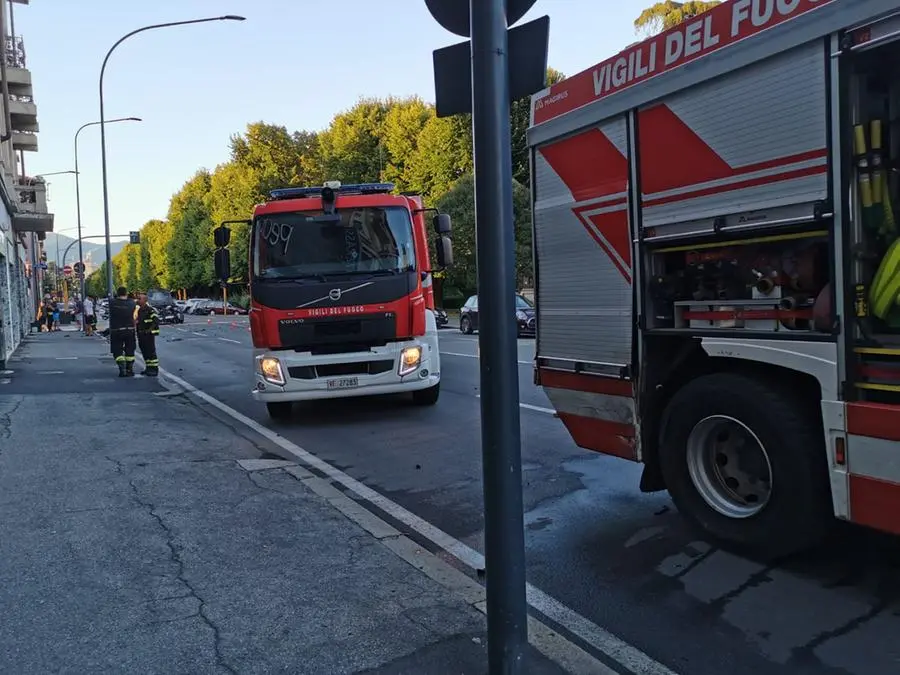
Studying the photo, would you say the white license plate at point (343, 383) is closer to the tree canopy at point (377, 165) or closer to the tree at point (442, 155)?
the tree canopy at point (377, 165)

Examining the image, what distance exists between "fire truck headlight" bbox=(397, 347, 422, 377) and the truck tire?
189 inches

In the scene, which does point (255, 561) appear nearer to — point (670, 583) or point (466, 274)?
point (670, 583)

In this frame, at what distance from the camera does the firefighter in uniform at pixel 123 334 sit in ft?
49.0

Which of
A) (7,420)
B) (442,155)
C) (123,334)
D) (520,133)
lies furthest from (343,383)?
(442,155)

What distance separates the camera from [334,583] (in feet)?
13.3

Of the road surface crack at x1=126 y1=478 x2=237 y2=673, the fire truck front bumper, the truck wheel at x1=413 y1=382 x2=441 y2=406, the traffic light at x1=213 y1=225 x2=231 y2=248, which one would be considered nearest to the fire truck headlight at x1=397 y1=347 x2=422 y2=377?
the fire truck front bumper

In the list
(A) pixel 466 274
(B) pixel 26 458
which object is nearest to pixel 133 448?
(B) pixel 26 458

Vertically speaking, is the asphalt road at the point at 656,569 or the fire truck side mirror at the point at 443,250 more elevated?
the fire truck side mirror at the point at 443,250

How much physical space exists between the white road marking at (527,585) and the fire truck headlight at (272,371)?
2.62ft

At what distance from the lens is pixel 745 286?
414 centimetres

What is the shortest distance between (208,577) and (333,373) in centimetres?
484

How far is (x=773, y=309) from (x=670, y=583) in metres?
1.48

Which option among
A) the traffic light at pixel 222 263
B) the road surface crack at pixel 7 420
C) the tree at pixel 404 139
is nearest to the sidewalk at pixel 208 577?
the road surface crack at pixel 7 420

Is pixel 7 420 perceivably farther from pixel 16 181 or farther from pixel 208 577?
pixel 16 181
